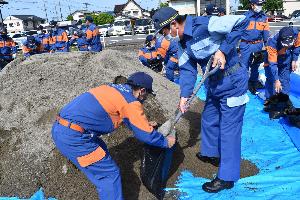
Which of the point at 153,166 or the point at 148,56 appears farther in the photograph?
the point at 148,56

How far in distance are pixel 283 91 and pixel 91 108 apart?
4.17m

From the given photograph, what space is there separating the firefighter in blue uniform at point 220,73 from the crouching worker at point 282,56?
2063 mm

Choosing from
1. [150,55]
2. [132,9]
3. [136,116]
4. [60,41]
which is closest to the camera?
[136,116]

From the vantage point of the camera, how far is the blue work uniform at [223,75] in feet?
9.85

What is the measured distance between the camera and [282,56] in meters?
5.54

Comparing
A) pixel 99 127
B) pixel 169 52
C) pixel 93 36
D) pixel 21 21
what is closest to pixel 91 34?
pixel 93 36

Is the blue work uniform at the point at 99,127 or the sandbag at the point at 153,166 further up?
the blue work uniform at the point at 99,127

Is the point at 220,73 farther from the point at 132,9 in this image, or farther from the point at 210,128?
the point at 132,9

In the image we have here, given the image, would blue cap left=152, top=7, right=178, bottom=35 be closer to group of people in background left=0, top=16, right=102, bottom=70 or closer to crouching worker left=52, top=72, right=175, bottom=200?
crouching worker left=52, top=72, right=175, bottom=200

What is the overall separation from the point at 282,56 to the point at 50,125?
3.79m

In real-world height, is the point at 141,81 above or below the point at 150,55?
above

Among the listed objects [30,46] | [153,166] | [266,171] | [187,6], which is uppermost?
[187,6]

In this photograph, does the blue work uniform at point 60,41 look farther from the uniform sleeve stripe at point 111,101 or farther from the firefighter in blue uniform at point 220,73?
the uniform sleeve stripe at point 111,101

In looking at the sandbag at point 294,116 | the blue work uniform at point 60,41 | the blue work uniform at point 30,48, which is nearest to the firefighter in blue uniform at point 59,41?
the blue work uniform at point 60,41
